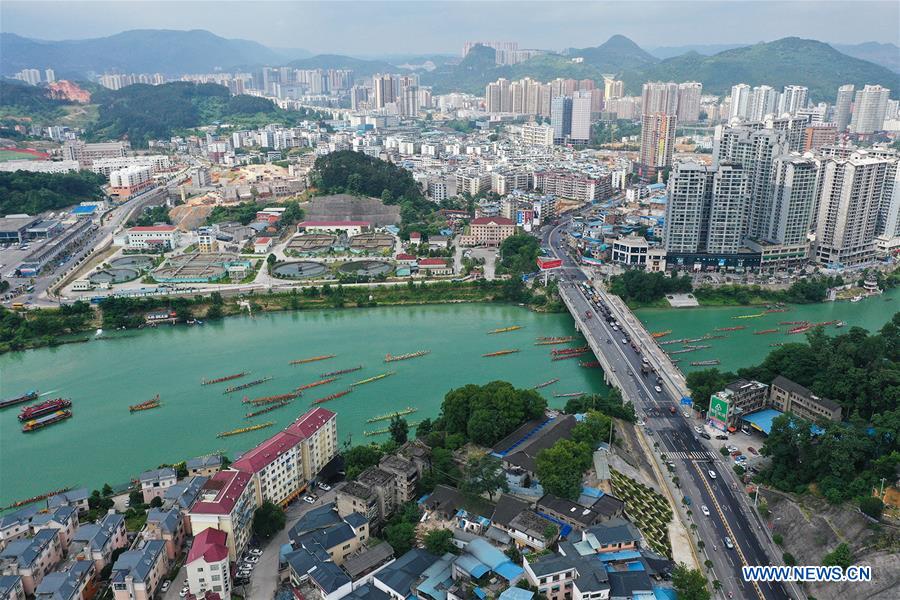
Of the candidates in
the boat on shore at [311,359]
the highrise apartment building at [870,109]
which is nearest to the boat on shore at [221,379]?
the boat on shore at [311,359]

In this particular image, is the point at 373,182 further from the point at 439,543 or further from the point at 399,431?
the point at 439,543

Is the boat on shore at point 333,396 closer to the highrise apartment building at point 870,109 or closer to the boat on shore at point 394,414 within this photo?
the boat on shore at point 394,414

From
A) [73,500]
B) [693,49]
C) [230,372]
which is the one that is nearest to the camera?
[73,500]

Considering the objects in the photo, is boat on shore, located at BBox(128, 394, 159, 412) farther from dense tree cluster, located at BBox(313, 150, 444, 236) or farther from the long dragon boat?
dense tree cluster, located at BBox(313, 150, 444, 236)

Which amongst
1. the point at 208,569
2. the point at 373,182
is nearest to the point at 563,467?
the point at 208,569

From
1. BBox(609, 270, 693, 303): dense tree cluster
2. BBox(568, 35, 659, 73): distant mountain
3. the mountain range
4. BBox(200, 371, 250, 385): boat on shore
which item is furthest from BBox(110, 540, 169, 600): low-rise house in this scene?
BBox(568, 35, 659, 73): distant mountain

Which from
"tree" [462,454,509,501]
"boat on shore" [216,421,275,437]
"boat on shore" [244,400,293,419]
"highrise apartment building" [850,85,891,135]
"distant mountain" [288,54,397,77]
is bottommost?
"boat on shore" [216,421,275,437]
